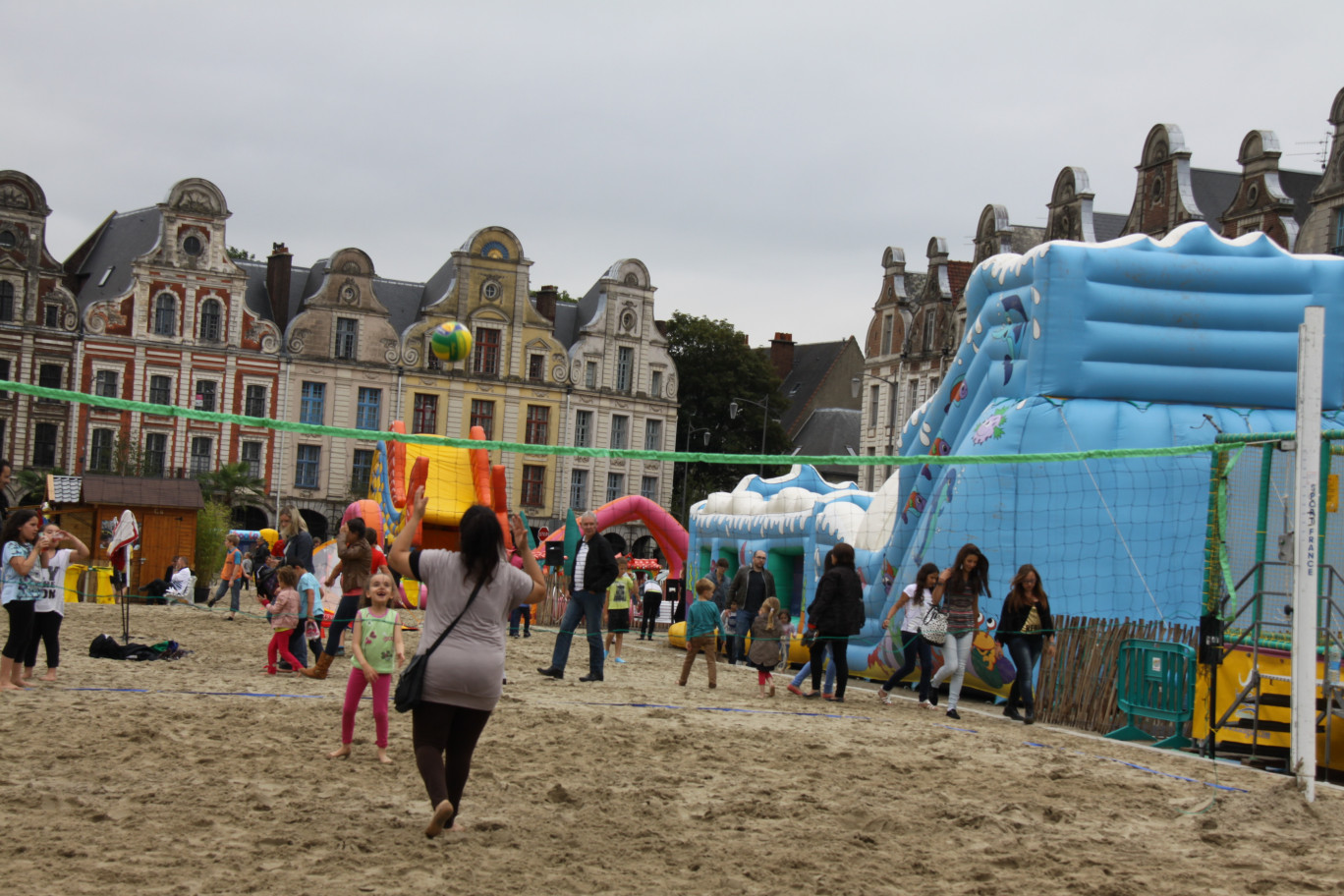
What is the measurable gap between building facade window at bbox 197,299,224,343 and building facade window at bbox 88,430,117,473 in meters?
4.08

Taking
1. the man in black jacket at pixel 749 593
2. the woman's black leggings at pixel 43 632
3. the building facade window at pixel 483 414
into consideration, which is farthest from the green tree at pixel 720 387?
the woman's black leggings at pixel 43 632

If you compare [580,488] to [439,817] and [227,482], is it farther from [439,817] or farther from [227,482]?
[439,817]

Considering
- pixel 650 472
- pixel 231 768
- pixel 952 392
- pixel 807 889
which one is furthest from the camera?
pixel 650 472

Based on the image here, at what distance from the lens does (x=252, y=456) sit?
42719 mm

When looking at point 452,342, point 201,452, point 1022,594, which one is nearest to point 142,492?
point 452,342

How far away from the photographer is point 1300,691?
23.8 ft

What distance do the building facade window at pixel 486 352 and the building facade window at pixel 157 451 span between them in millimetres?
10169

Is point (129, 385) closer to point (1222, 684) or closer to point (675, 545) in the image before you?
point (675, 545)

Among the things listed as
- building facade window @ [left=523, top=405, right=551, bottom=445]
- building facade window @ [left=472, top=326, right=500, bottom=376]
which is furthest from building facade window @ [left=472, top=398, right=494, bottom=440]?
building facade window @ [left=523, top=405, right=551, bottom=445]

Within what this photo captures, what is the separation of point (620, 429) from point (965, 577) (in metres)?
37.8

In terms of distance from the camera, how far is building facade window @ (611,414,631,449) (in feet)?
158

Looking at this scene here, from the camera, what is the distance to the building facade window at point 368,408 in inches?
1742

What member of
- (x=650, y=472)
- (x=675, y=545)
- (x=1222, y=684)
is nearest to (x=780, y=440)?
(x=650, y=472)

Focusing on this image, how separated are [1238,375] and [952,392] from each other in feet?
9.15
